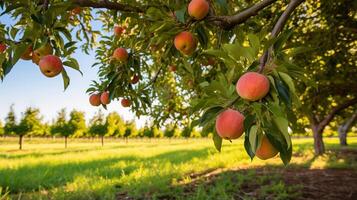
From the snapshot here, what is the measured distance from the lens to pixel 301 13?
7027mm

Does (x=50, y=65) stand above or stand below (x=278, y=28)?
below

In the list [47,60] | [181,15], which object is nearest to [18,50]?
[47,60]

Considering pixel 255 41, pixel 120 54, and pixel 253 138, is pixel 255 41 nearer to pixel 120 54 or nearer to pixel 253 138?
pixel 253 138

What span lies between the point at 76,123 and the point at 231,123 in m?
47.4

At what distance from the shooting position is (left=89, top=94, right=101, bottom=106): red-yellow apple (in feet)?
12.8

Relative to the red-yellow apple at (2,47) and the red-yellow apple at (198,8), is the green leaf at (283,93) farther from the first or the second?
the red-yellow apple at (2,47)

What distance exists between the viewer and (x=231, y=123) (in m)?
1.70

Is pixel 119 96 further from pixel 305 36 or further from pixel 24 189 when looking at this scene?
pixel 24 189

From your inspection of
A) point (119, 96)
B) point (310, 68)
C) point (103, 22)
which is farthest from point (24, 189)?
point (310, 68)

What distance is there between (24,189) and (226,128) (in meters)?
9.15

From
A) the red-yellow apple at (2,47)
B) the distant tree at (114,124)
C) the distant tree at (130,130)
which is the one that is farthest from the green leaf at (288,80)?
the distant tree at (130,130)

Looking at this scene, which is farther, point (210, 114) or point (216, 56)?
point (216, 56)

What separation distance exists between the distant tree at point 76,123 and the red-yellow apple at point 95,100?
146 ft

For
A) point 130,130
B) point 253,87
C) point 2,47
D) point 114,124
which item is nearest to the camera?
point 253,87
